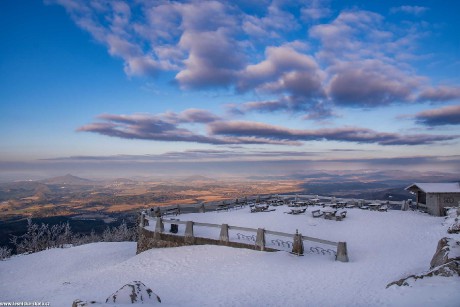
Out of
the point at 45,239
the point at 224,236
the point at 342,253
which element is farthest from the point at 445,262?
the point at 45,239

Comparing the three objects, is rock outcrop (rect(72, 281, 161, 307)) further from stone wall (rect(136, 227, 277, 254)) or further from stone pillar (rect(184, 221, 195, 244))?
stone pillar (rect(184, 221, 195, 244))

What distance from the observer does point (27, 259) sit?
2870 cm

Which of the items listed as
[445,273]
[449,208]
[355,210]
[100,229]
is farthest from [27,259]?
A: [100,229]

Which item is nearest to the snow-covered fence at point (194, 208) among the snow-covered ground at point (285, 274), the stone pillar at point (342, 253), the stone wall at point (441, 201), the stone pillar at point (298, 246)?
the snow-covered ground at point (285, 274)

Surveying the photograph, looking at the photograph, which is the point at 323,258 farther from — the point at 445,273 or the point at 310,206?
the point at 310,206

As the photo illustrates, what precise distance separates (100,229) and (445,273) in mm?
90863

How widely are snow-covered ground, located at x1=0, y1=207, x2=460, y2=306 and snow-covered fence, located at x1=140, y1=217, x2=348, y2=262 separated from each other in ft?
1.63

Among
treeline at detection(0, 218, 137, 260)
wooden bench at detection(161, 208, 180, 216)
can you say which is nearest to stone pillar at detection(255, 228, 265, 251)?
wooden bench at detection(161, 208, 180, 216)

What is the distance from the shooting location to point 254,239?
55.9 feet

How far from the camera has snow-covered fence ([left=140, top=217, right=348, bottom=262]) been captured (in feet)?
48.7

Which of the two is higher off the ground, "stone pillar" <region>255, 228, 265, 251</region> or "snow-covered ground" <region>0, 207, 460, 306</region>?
"stone pillar" <region>255, 228, 265, 251</region>

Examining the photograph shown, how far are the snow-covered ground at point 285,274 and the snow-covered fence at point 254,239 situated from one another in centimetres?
50

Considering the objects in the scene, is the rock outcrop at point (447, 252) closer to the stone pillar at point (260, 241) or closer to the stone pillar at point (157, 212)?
the stone pillar at point (260, 241)

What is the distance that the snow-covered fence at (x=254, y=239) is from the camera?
1484 centimetres
